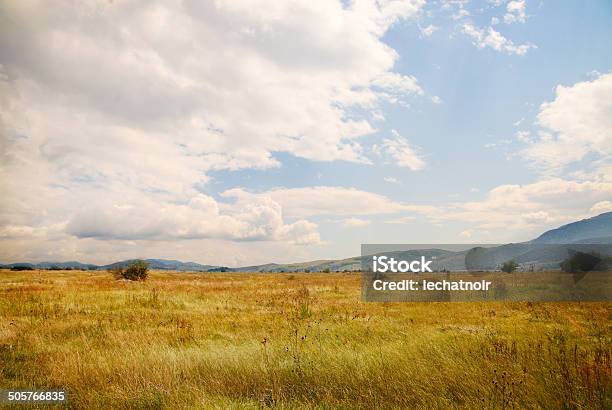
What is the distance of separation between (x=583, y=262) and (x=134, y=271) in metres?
51.6

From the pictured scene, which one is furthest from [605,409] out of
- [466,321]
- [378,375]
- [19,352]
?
[19,352]

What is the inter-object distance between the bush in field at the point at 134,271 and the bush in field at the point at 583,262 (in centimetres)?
4982

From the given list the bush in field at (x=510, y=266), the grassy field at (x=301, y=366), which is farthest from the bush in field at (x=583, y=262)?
the grassy field at (x=301, y=366)

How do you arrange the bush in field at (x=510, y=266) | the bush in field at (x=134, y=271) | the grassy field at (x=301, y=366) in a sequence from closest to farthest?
the grassy field at (x=301, y=366), the bush in field at (x=134, y=271), the bush in field at (x=510, y=266)

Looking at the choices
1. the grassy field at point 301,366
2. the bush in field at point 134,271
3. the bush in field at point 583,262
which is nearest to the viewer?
the grassy field at point 301,366

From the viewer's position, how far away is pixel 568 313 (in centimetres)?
1655

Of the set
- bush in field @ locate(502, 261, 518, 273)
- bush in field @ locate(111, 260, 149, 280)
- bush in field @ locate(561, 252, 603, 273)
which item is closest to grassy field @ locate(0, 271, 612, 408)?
bush in field @ locate(111, 260, 149, 280)

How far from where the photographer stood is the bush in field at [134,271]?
43.7m

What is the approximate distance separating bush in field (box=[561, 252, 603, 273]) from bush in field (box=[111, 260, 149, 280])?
4982cm

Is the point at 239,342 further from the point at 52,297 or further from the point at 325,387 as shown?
the point at 52,297

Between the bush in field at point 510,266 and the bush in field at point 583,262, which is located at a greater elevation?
the bush in field at point 583,262

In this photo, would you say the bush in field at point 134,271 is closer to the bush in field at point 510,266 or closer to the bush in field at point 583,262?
the bush in field at point 510,266

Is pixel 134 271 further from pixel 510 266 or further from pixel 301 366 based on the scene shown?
pixel 510 266

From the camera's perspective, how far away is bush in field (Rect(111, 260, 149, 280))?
143 feet
